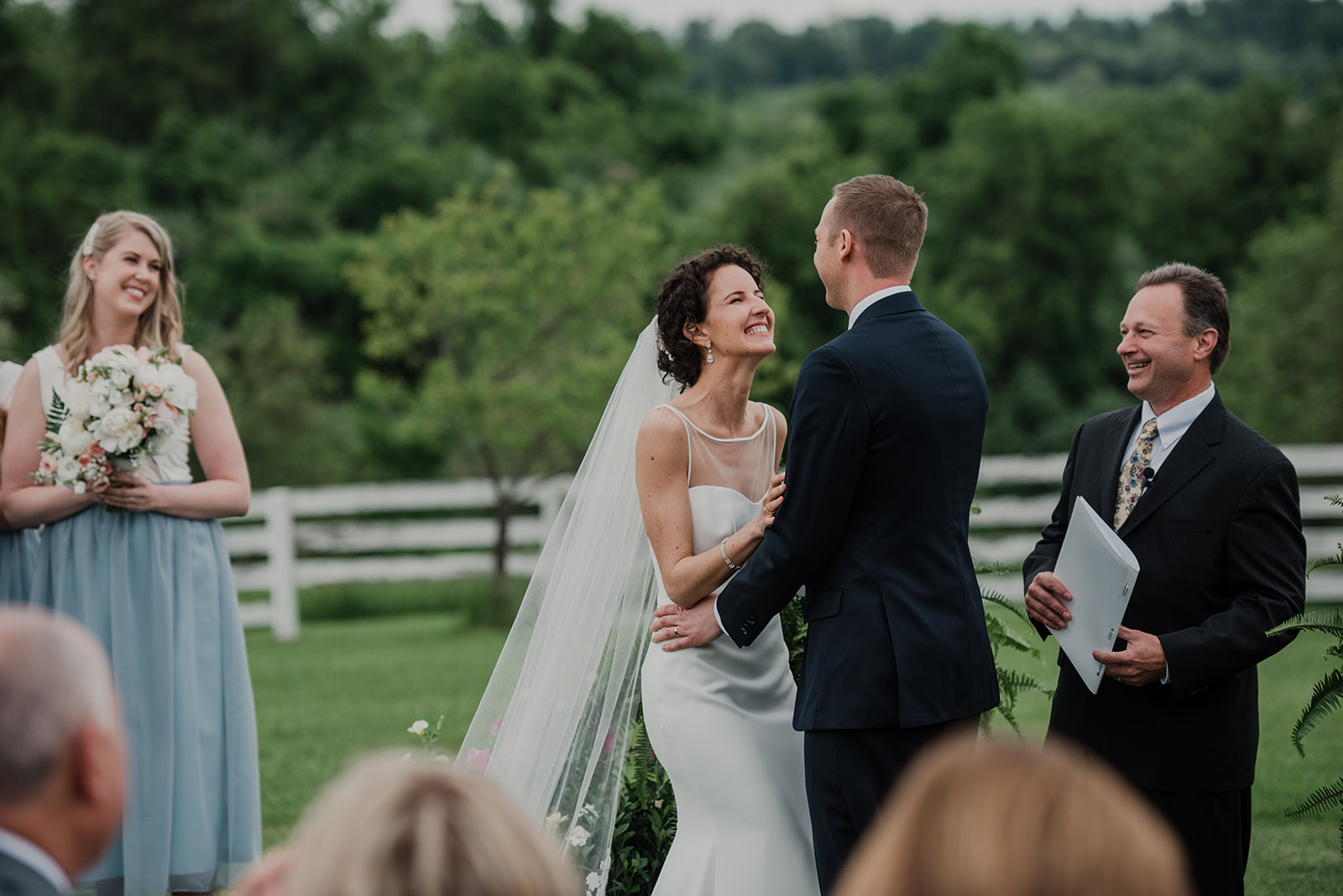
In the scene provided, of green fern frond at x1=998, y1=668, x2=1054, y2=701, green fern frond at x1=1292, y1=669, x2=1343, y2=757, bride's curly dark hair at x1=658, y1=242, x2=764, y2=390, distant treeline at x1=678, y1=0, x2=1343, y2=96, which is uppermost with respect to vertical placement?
distant treeline at x1=678, y1=0, x2=1343, y2=96

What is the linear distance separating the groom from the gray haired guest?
6.98 feet

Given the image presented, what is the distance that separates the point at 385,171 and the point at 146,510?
36311 mm

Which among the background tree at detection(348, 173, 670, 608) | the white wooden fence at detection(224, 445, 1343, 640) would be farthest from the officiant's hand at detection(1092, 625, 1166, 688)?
the background tree at detection(348, 173, 670, 608)

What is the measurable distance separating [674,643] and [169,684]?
2.14 m

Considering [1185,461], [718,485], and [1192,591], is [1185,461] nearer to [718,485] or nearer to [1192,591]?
[1192,591]

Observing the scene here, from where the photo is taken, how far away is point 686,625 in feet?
13.3

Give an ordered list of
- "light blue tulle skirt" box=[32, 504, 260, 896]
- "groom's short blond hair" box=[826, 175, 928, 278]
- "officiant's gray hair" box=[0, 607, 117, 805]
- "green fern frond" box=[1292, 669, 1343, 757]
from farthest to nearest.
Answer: "light blue tulle skirt" box=[32, 504, 260, 896] → "green fern frond" box=[1292, 669, 1343, 757] → "groom's short blond hair" box=[826, 175, 928, 278] → "officiant's gray hair" box=[0, 607, 117, 805]

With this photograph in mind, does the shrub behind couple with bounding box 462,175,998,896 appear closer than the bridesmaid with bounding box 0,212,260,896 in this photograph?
Yes

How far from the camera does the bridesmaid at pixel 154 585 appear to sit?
4711mm

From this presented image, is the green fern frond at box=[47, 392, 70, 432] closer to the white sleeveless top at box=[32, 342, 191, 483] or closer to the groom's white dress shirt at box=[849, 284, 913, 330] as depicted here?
the white sleeveless top at box=[32, 342, 191, 483]

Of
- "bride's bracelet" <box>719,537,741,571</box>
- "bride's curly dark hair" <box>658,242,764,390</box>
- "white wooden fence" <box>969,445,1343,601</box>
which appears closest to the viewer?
"bride's bracelet" <box>719,537,741,571</box>

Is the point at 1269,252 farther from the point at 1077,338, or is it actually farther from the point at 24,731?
the point at 24,731

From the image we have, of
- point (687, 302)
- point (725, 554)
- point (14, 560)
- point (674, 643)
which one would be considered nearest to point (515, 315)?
point (14, 560)

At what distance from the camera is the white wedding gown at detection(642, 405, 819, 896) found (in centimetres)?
396
